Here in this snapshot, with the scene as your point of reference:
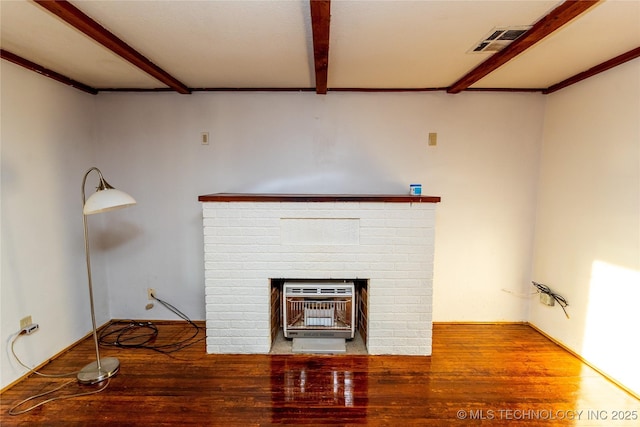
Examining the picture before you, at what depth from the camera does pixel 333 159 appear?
2787mm

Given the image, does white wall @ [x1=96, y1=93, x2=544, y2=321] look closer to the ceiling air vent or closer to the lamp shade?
the ceiling air vent

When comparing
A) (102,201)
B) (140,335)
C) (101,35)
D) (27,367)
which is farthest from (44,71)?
(140,335)

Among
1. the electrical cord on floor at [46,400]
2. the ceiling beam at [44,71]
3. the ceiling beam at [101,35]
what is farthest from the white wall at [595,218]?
A: the ceiling beam at [44,71]

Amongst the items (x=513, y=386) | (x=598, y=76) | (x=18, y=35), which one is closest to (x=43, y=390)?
(x=18, y=35)

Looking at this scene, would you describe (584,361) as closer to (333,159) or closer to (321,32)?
(333,159)

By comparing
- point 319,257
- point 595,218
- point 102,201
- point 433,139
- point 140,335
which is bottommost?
point 140,335

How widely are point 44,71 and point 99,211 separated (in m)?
1.29

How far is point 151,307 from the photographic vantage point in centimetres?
289

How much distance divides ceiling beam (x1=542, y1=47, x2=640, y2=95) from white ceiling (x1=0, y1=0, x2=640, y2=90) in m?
0.05

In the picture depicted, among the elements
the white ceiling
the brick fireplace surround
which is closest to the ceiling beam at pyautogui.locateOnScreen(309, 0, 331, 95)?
the white ceiling

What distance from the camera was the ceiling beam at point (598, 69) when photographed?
1.91 meters

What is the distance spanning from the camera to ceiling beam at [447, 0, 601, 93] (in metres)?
1.41

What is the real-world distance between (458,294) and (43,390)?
3.33 meters

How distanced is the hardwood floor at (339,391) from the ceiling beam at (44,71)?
7.12 feet
